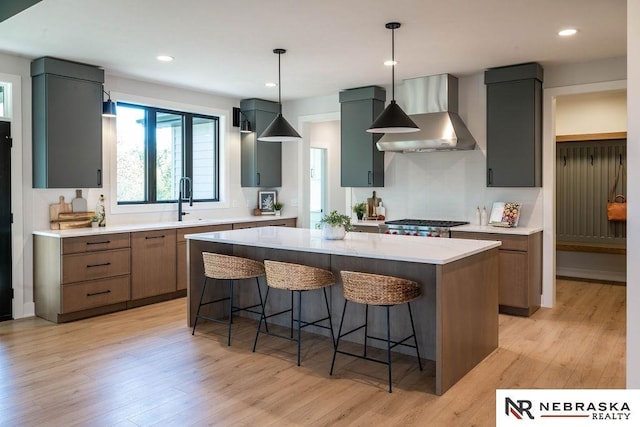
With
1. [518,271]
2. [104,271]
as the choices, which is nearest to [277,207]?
[104,271]

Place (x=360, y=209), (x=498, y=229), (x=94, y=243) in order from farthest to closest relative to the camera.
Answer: (x=360, y=209) → (x=498, y=229) → (x=94, y=243)

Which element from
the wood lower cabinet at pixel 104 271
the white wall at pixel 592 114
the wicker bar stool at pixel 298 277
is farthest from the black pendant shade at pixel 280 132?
the white wall at pixel 592 114

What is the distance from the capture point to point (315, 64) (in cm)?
519

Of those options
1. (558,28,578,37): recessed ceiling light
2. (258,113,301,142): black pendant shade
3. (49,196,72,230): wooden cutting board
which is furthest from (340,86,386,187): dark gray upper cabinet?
(49,196,72,230): wooden cutting board

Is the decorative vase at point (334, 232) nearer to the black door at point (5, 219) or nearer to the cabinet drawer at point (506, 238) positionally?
the cabinet drawer at point (506, 238)

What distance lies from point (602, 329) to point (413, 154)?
285 cm

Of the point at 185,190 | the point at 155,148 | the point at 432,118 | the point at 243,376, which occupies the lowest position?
the point at 243,376

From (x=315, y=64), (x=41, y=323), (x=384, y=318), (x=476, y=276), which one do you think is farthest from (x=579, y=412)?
(x=41, y=323)

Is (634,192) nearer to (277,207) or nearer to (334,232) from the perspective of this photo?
(334,232)

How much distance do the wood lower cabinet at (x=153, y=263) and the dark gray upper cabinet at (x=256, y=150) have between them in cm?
180

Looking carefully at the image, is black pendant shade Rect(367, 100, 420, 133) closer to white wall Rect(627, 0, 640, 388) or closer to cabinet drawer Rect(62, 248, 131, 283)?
white wall Rect(627, 0, 640, 388)

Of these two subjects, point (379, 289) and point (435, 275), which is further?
point (435, 275)

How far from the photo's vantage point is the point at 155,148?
6184 mm

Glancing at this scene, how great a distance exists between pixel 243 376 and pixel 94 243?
7.95ft
